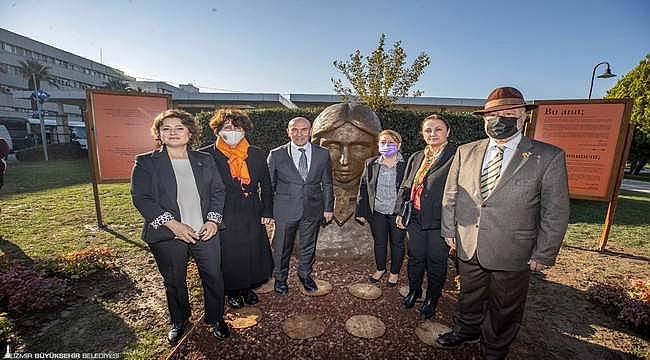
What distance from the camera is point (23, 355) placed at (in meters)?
2.49

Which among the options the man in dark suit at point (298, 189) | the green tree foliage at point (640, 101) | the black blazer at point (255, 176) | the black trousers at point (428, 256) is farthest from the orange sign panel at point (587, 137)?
the green tree foliage at point (640, 101)

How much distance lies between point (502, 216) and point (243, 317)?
2478 mm

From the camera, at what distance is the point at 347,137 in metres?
3.87

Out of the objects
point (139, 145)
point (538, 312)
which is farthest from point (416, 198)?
point (139, 145)

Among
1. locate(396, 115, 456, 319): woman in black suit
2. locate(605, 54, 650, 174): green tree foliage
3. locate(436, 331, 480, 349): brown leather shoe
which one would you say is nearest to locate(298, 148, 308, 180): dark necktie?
locate(396, 115, 456, 319): woman in black suit

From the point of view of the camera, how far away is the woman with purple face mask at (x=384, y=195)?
3361mm

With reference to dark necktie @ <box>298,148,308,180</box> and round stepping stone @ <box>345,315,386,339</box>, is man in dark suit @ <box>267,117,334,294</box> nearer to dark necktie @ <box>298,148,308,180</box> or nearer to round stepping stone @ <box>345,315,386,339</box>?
dark necktie @ <box>298,148,308,180</box>

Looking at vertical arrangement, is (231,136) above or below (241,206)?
above

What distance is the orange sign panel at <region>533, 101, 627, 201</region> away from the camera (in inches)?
196

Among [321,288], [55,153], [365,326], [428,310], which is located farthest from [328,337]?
[55,153]

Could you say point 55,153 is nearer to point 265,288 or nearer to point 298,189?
point 265,288

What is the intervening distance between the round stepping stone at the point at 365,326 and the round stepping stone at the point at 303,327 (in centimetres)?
27

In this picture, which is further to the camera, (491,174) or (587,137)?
(587,137)

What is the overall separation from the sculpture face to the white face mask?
1285 millimetres
